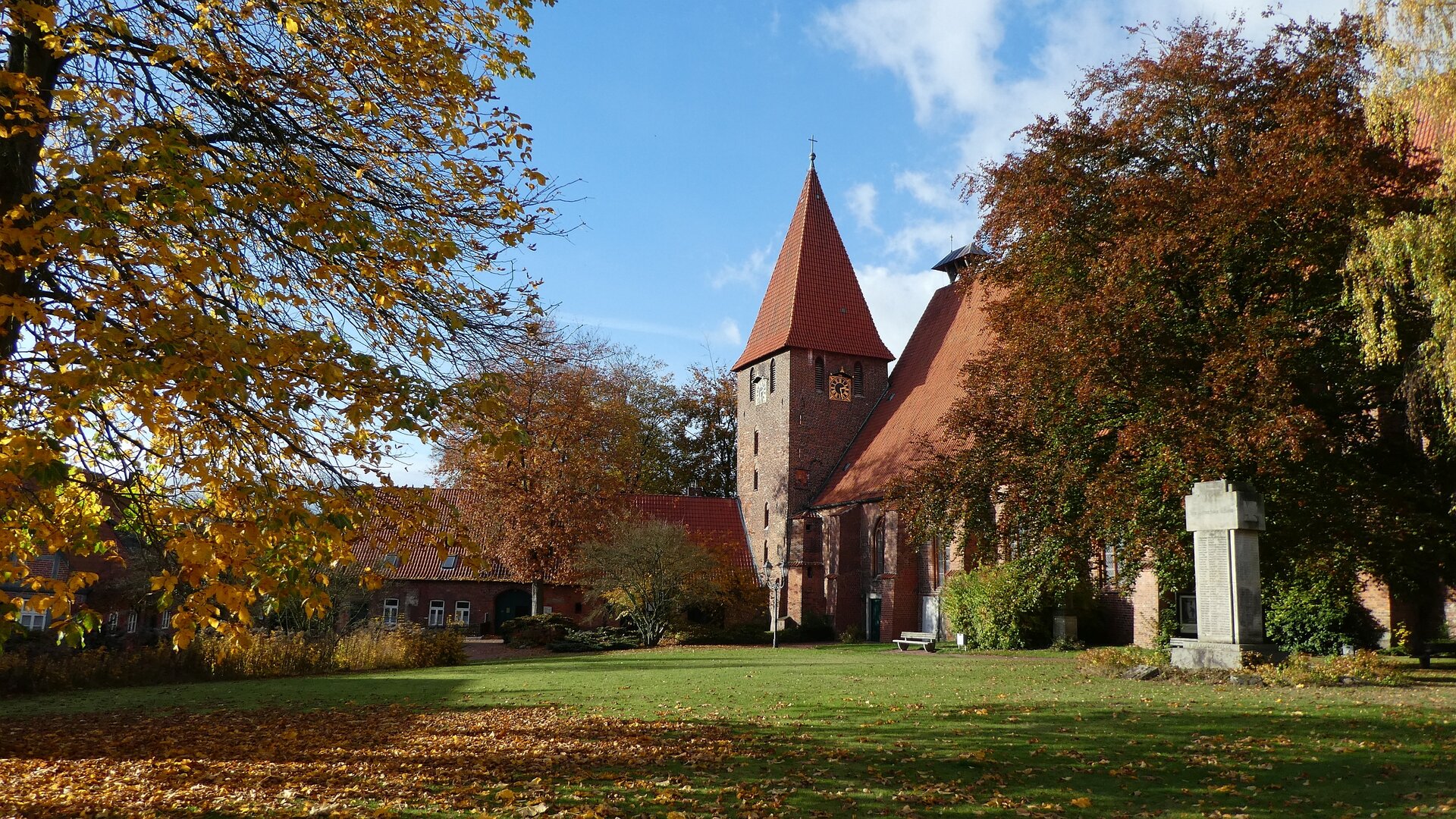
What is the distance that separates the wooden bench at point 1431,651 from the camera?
14.9m

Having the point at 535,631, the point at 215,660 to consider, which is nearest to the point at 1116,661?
the point at 215,660

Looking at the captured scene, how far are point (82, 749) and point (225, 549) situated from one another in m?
5.85

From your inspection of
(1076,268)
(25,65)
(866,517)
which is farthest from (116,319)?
(866,517)

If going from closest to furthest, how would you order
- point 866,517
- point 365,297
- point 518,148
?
point 365,297, point 518,148, point 866,517

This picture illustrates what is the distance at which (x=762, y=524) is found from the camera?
133 feet

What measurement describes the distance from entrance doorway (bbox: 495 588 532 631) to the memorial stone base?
29763 mm

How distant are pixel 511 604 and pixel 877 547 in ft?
49.8

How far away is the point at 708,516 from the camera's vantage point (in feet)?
139

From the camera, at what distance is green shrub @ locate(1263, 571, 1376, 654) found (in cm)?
1911

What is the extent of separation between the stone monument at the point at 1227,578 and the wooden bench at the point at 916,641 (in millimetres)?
10755

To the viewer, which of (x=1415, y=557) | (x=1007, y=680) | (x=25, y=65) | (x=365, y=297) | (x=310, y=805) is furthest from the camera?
(x=1415, y=557)

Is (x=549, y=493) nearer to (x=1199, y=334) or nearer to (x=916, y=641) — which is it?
(x=916, y=641)

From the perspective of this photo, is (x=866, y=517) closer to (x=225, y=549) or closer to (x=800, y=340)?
(x=800, y=340)

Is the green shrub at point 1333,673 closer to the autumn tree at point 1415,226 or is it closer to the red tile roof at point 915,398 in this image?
the autumn tree at point 1415,226
